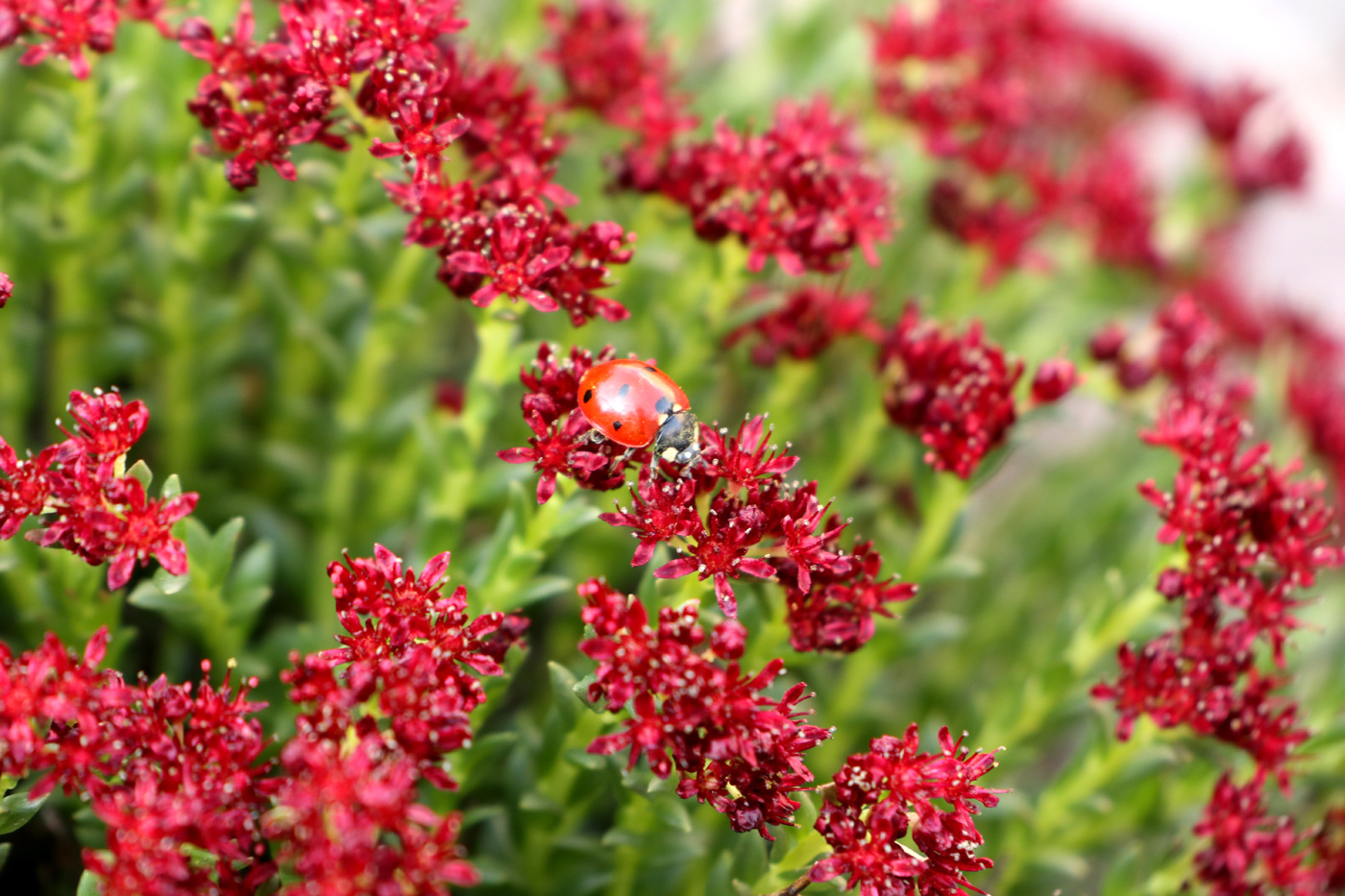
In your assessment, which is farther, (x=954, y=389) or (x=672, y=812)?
(x=954, y=389)

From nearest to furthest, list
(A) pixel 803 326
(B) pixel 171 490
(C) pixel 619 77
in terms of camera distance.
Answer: (B) pixel 171 490 < (A) pixel 803 326 < (C) pixel 619 77

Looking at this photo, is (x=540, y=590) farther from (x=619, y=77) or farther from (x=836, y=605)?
(x=619, y=77)

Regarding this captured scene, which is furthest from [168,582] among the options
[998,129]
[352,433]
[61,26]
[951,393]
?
[998,129]

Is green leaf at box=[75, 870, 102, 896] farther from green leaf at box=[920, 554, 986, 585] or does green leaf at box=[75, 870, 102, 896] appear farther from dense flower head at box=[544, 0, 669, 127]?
dense flower head at box=[544, 0, 669, 127]

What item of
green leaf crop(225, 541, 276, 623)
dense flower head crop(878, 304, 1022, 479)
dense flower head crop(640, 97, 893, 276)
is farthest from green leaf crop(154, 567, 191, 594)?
dense flower head crop(878, 304, 1022, 479)

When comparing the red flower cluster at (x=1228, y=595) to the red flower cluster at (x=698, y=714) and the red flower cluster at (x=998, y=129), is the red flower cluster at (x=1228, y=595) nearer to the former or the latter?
the red flower cluster at (x=698, y=714)

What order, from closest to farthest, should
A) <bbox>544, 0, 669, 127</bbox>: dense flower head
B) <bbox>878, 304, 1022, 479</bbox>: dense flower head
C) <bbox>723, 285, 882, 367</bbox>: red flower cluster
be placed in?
1. <bbox>878, 304, 1022, 479</bbox>: dense flower head
2. <bbox>723, 285, 882, 367</bbox>: red flower cluster
3. <bbox>544, 0, 669, 127</bbox>: dense flower head

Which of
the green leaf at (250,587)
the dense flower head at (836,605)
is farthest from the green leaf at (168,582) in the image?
the dense flower head at (836,605)
